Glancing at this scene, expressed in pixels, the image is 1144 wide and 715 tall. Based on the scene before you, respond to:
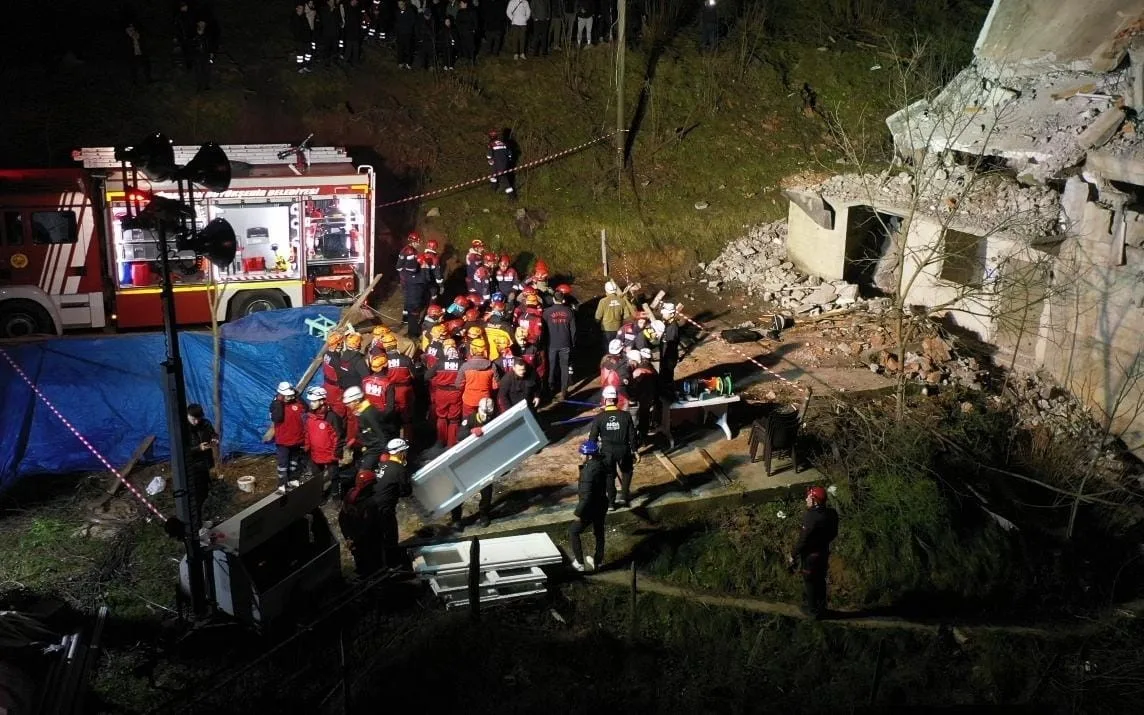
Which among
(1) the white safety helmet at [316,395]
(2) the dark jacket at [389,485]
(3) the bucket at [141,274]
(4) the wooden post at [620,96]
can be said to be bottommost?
(2) the dark jacket at [389,485]

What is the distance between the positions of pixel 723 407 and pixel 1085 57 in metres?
9.97

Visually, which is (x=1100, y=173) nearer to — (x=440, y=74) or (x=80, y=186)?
(x=440, y=74)

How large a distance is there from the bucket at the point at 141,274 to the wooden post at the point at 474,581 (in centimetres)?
942

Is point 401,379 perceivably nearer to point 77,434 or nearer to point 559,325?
point 559,325

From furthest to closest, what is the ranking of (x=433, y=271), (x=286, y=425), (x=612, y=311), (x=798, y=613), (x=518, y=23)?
(x=518, y=23) < (x=433, y=271) < (x=612, y=311) < (x=286, y=425) < (x=798, y=613)

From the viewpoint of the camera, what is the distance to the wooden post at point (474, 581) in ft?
34.1

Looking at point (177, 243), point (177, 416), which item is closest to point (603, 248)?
point (177, 243)

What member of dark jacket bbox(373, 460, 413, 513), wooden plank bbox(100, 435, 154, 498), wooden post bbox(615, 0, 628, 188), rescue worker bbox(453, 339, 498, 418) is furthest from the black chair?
wooden post bbox(615, 0, 628, 188)

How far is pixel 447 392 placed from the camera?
13727 mm

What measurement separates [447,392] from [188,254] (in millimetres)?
6059

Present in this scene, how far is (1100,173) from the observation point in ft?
52.0

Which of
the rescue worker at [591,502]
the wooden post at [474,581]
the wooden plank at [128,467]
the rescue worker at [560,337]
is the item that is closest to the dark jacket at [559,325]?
the rescue worker at [560,337]

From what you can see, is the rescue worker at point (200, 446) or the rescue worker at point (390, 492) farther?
the rescue worker at point (200, 446)

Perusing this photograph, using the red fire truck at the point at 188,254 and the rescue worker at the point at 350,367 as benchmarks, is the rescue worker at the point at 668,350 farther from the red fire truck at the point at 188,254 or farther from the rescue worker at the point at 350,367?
the red fire truck at the point at 188,254
